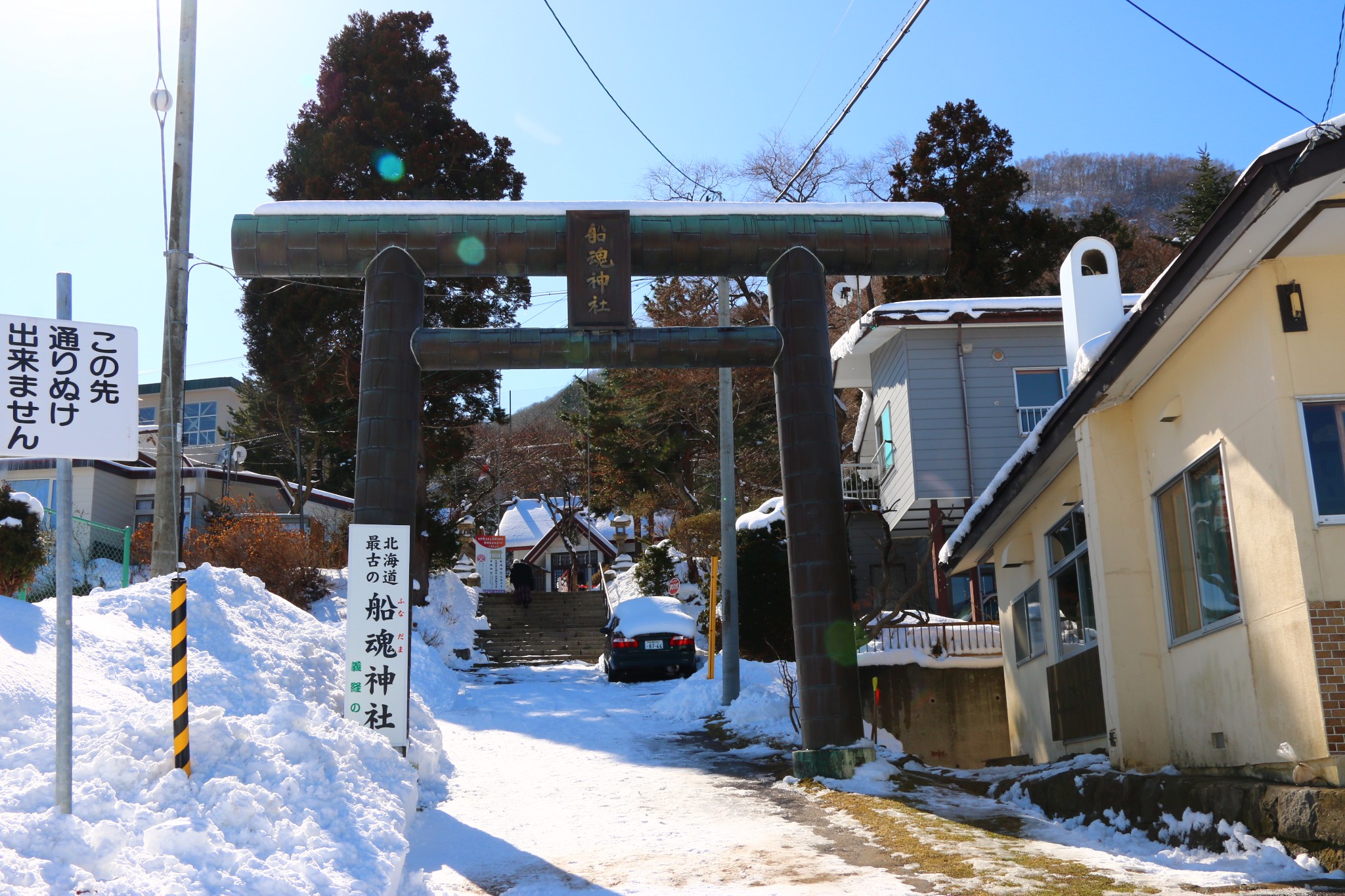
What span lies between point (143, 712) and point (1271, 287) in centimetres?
836

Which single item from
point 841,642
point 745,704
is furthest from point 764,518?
point 841,642

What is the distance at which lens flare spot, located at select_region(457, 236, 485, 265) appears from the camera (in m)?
12.6

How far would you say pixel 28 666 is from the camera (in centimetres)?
789

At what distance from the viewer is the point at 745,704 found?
17812 millimetres

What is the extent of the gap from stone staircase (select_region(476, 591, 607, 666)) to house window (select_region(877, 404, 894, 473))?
8304 mm

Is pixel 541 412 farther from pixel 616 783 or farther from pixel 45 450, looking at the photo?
pixel 45 450

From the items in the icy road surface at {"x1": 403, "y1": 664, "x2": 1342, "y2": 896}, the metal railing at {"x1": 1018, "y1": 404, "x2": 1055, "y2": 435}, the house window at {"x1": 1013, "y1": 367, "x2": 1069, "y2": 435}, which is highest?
the house window at {"x1": 1013, "y1": 367, "x2": 1069, "y2": 435}

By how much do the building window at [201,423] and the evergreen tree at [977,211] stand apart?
32178 millimetres

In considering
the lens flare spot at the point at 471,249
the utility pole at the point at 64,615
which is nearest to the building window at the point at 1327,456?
the utility pole at the point at 64,615

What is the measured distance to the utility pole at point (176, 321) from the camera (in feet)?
50.1

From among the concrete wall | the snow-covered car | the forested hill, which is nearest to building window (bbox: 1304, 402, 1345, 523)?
the concrete wall

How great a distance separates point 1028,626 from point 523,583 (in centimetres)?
2295

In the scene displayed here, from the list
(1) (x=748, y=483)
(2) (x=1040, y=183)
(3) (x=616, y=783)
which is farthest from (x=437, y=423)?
(2) (x=1040, y=183)

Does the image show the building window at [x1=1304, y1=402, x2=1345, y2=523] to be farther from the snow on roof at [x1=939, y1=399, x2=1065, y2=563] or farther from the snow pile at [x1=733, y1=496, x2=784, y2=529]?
the snow pile at [x1=733, y1=496, x2=784, y2=529]
